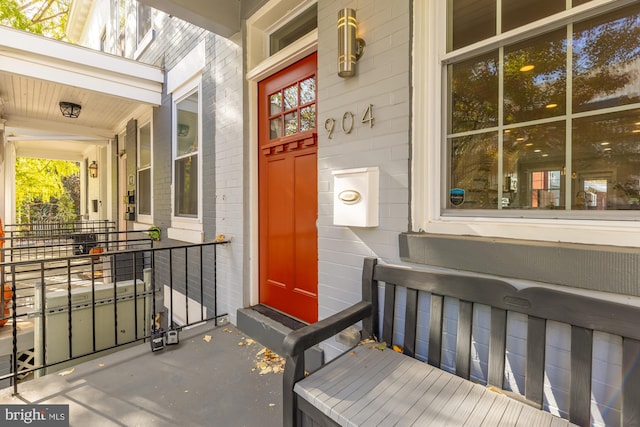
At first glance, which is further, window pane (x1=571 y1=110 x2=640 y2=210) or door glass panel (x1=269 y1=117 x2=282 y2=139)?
door glass panel (x1=269 y1=117 x2=282 y2=139)

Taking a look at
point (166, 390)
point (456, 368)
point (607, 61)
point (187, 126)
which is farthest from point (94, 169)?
point (607, 61)

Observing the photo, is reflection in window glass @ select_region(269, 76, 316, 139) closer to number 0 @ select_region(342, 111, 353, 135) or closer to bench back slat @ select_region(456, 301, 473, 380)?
number 0 @ select_region(342, 111, 353, 135)

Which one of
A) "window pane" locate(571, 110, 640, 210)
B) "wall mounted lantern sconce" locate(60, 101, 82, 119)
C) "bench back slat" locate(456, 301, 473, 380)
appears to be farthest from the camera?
"wall mounted lantern sconce" locate(60, 101, 82, 119)

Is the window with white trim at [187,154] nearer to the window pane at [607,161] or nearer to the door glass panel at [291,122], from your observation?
the door glass panel at [291,122]

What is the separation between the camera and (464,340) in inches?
57.1

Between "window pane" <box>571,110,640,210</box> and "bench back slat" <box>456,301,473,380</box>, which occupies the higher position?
"window pane" <box>571,110,640,210</box>

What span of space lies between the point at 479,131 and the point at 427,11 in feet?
2.35

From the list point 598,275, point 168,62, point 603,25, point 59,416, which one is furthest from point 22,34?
point 598,275

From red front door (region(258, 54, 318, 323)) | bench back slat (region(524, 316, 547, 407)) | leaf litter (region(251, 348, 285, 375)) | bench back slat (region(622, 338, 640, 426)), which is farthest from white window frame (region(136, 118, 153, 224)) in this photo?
bench back slat (region(622, 338, 640, 426))

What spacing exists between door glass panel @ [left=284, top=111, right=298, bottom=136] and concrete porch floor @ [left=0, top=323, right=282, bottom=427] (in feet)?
6.18

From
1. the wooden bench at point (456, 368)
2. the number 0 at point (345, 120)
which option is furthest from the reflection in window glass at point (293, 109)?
the wooden bench at point (456, 368)

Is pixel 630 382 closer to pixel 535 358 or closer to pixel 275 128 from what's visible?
pixel 535 358

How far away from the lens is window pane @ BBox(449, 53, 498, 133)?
1491 mm

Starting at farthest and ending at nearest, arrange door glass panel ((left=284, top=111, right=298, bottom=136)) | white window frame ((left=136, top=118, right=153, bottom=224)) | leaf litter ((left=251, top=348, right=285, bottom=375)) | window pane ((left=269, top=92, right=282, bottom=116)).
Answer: white window frame ((left=136, top=118, right=153, bottom=224)) < window pane ((left=269, top=92, right=282, bottom=116)) < door glass panel ((left=284, top=111, right=298, bottom=136)) < leaf litter ((left=251, top=348, right=285, bottom=375))
